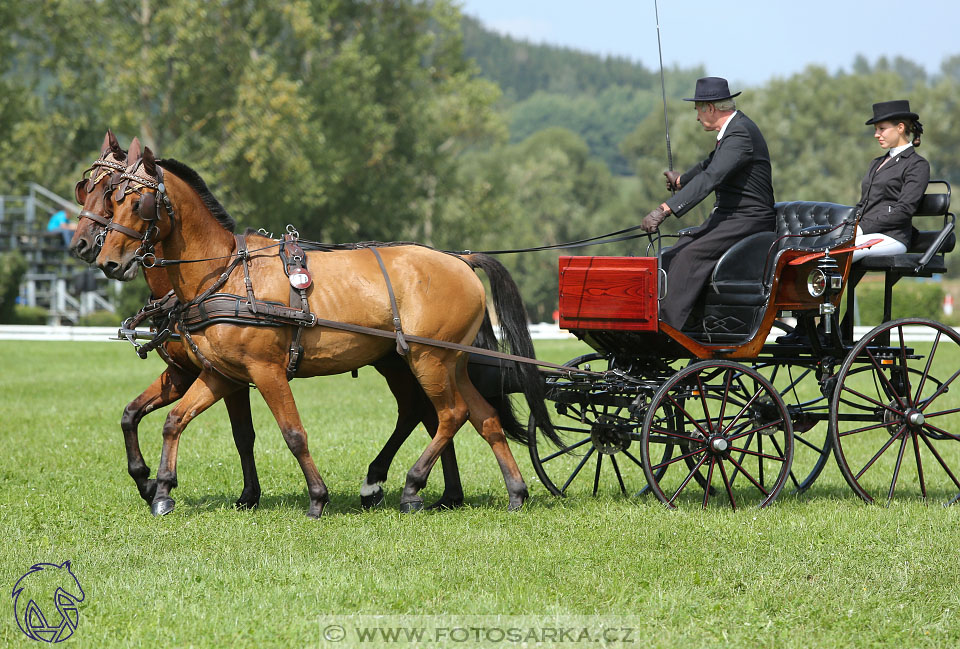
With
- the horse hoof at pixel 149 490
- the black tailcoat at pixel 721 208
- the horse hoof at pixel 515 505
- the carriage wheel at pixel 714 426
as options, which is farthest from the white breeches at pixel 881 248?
the horse hoof at pixel 149 490

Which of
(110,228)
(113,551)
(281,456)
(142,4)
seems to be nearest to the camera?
(113,551)

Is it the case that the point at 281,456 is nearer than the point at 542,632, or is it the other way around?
the point at 542,632

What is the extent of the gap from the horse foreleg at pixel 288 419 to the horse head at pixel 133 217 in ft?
3.54

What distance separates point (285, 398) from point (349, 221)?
3820 centimetres

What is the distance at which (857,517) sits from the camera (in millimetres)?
7227

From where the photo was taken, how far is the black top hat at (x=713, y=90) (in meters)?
7.59

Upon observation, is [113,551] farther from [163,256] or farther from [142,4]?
[142,4]

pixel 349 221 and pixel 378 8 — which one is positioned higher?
pixel 378 8

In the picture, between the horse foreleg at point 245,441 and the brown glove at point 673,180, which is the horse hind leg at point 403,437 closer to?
the horse foreleg at point 245,441

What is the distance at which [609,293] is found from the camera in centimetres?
748

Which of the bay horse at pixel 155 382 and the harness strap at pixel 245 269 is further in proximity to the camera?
the harness strap at pixel 245 269

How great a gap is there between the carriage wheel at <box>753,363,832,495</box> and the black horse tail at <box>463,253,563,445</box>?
159cm

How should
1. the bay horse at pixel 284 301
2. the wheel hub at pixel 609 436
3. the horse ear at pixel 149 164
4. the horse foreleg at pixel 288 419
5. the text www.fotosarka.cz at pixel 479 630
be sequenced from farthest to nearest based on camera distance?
the wheel hub at pixel 609 436 < the horse foreleg at pixel 288 419 < the bay horse at pixel 284 301 < the horse ear at pixel 149 164 < the text www.fotosarka.cz at pixel 479 630

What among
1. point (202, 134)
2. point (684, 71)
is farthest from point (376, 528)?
point (684, 71)
